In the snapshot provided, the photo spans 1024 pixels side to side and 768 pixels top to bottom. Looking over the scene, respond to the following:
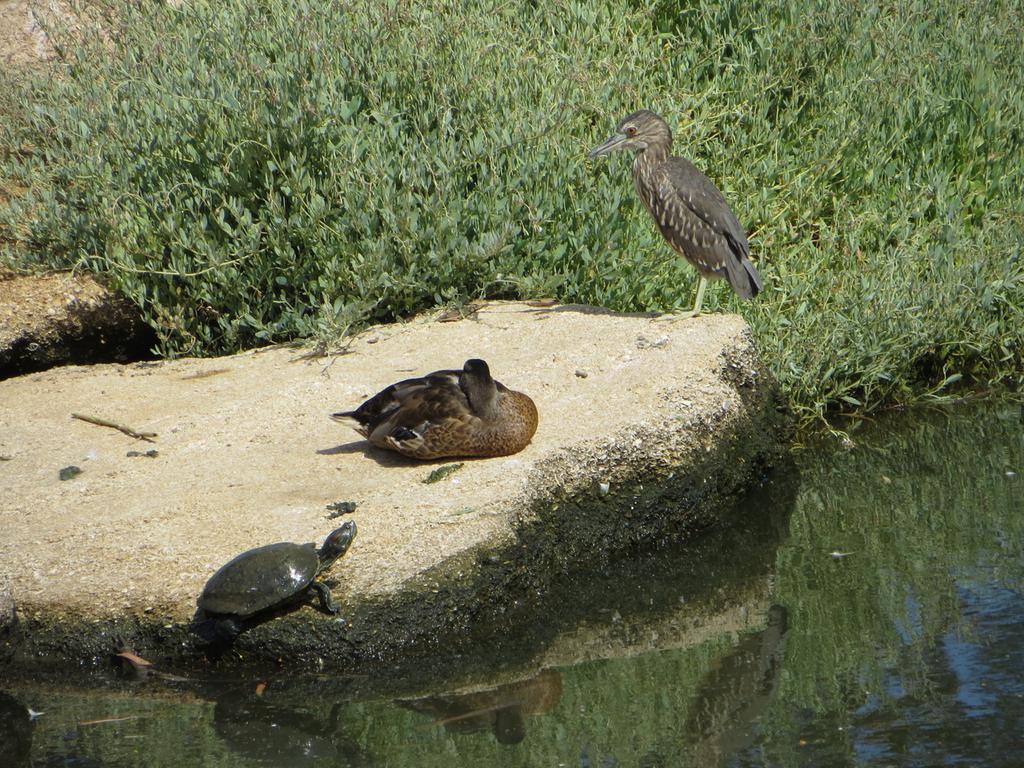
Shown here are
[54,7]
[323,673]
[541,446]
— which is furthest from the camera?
[54,7]

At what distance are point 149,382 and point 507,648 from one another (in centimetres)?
317

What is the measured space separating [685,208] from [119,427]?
3.37 metres

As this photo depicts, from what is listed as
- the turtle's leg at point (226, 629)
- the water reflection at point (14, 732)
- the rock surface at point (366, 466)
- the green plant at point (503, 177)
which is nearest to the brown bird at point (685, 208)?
the green plant at point (503, 177)

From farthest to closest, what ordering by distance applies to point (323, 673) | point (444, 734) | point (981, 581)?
point (981, 581), point (323, 673), point (444, 734)

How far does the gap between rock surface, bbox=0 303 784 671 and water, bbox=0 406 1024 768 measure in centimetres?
29

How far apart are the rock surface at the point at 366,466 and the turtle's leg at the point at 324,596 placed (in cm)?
5

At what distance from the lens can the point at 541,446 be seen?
5566 mm

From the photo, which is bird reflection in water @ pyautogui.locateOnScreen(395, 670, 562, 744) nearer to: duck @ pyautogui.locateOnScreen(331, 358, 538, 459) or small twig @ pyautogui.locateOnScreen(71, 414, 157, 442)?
duck @ pyautogui.locateOnScreen(331, 358, 538, 459)

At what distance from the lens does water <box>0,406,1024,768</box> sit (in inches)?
160

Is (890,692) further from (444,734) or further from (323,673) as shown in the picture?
(323,673)

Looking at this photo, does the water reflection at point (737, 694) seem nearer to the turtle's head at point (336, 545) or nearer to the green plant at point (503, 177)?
the turtle's head at point (336, 545)

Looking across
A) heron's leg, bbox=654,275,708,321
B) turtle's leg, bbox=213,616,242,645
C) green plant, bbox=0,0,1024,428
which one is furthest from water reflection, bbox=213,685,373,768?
heron's leg, bbox=654,275,708,321

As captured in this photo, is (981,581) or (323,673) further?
(981,581)

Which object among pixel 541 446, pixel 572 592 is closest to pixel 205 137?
pixel 541 446
